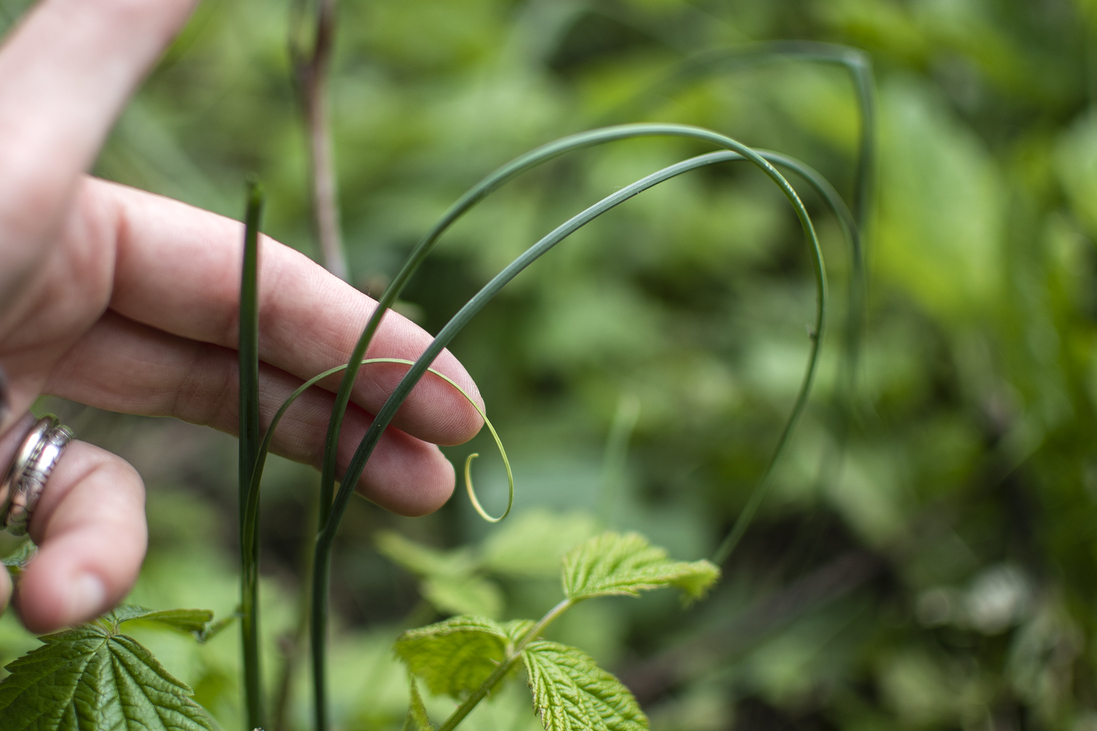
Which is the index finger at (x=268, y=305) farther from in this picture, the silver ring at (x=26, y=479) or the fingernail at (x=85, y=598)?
the fingernail at (x=85, y=598)

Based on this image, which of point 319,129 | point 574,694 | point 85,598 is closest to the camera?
point 85,598

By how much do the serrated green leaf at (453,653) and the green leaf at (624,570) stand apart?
0.22 feet

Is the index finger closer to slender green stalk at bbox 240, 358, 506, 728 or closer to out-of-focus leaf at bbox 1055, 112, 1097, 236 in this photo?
slender green stalk at bbox 240, 358, 506, 728

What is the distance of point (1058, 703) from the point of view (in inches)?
39.9

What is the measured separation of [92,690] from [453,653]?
8.9 inches

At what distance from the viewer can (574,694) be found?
1.51ft

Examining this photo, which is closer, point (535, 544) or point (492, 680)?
point (492, 680)

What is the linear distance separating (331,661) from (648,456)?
0.69 m

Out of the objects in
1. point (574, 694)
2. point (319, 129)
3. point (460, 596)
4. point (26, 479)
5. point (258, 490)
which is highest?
point (319, 129)

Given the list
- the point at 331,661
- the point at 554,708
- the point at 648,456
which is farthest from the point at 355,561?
the point at 554,708

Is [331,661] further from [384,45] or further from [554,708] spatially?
[384,45]

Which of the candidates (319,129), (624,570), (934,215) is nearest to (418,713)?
(624,570)

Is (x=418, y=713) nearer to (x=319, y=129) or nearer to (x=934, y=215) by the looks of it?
(x=319, y=129)

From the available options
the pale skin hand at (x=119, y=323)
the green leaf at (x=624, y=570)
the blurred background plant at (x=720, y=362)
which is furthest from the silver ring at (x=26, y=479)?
the green leaf at (x=624, y=570)
